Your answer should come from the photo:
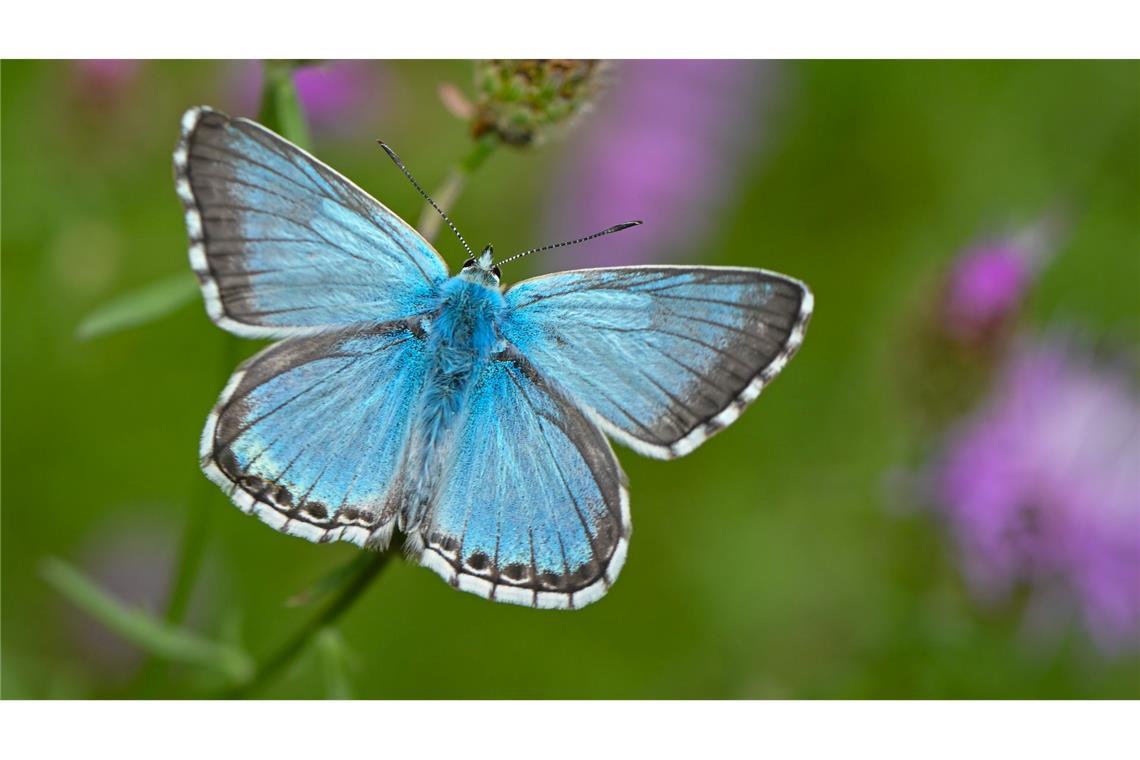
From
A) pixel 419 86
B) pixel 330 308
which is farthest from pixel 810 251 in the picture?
pixel 330 308

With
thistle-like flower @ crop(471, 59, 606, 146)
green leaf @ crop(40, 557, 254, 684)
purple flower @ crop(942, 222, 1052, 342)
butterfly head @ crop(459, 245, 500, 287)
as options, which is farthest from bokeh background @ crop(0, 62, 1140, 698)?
butterfly head @ crop(459, 245, 500, 287)

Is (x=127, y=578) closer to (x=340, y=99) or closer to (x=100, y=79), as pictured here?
(x=100, y=79)

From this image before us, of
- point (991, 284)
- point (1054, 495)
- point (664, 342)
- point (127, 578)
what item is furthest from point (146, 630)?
point (1054, 495)

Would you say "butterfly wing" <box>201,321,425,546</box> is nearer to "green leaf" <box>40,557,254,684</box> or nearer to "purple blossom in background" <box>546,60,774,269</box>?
"green leaf" <box>40,557,254,684</box>

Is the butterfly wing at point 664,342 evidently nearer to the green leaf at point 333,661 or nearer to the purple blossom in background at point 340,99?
the green leaf at point 333,661

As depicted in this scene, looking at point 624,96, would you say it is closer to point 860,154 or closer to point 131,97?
point 860,154
